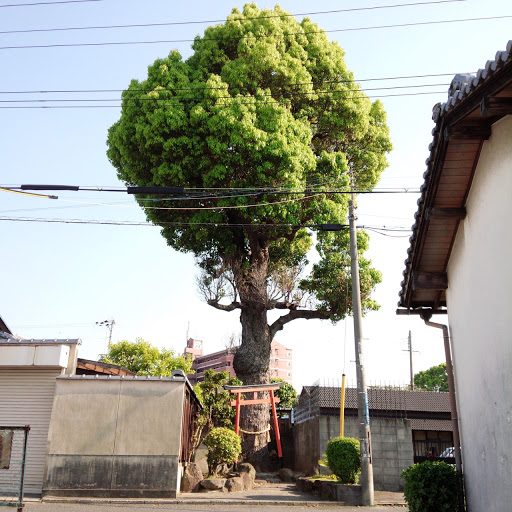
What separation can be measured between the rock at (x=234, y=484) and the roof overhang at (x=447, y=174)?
22.9 feet

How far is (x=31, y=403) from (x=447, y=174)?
40.1 feet

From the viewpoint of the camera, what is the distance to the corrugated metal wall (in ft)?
45.7

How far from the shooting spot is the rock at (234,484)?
1392 centimetres

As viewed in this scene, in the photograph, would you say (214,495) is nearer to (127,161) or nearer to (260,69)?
(127,161)

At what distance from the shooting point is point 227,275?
20984 millimetres

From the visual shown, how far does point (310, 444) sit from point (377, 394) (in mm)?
2901

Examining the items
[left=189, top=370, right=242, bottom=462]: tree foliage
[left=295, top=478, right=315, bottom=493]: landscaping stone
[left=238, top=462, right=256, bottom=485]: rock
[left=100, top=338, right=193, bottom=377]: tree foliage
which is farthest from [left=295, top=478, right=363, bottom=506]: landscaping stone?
[left=100, top=338, right=193, bottom=377]: tree foliage

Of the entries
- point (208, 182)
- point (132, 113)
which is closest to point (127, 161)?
point (132, 113)

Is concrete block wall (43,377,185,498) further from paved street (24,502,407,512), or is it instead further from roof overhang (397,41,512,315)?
roof overhang (397,41,512,315)

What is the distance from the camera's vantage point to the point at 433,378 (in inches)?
2520

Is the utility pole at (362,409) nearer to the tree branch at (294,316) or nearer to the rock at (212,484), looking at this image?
the rock at (212,484)

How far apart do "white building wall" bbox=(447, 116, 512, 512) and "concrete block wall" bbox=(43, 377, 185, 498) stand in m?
7.24

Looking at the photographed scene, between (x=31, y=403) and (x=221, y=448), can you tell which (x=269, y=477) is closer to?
(x=221, y=448)

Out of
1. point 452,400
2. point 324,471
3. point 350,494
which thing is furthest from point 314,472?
point 452,400
